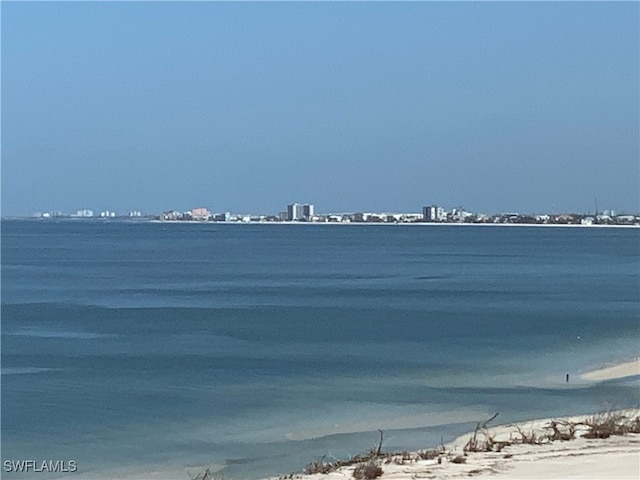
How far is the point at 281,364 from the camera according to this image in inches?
998

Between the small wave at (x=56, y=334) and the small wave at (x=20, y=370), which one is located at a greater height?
the small wave at (x=56, y=334)

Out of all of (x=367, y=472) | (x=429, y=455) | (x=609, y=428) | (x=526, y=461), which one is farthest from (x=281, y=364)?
(x=367, y=472)

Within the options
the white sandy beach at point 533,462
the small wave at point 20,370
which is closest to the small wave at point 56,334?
the small wave at point 20,370

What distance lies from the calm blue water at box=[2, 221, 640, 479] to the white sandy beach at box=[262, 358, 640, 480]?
373 centimetres

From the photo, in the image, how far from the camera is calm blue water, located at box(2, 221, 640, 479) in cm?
1628

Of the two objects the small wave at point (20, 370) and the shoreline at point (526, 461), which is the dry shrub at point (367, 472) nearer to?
the shoreline at point (526, 461)

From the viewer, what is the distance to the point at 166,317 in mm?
37719

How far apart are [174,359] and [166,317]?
11.6 metres

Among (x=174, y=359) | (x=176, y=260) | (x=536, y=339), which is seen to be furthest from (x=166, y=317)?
(x=176, y=260)

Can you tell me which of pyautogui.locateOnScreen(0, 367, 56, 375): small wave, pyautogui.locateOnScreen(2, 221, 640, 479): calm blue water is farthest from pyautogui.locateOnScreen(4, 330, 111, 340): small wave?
pyautogui.locateOnScreen(0, 367, 56, 375): small wave

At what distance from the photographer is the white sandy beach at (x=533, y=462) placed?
9336 millimetres

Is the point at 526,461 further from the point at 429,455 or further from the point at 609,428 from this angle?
the point at 609,428

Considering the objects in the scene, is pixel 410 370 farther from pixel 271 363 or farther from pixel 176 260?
pixel 176 260

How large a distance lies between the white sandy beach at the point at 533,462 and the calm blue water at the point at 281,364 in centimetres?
373
